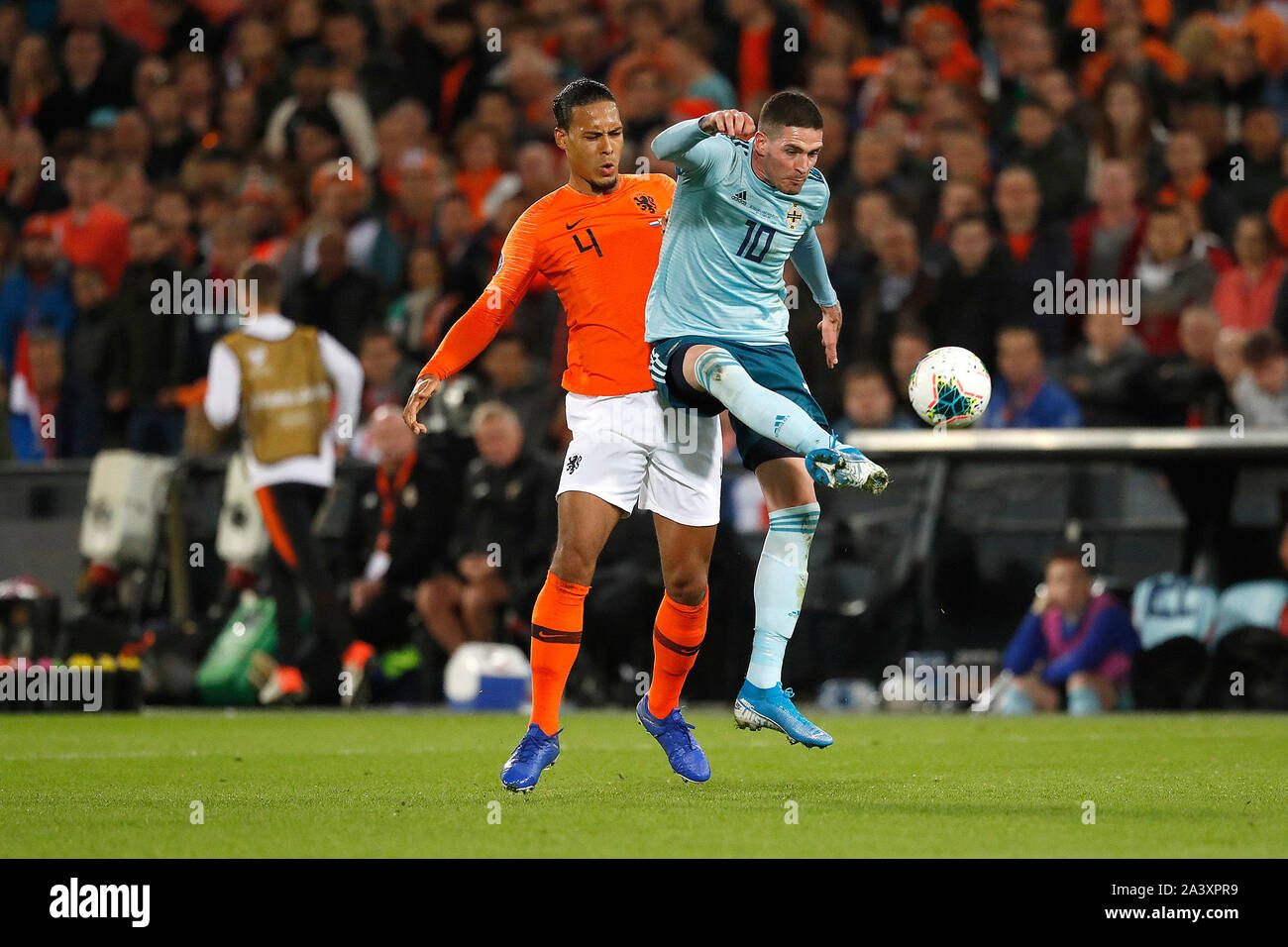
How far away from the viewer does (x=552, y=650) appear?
22.7ft

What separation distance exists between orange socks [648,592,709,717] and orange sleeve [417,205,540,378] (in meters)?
1.17

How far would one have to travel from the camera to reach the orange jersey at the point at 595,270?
7.09 metres

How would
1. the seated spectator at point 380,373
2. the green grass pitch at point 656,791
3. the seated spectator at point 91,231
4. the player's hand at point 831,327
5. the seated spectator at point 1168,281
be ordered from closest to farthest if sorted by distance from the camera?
the green grass pitch at point 656,791, the player's hand at point 831,327, the seated spectator at point 1168,281, the seated spectator at point 380,373, the seated spectator at point 91,231

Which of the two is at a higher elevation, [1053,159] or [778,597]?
[1053,159]

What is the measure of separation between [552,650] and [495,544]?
509 cm

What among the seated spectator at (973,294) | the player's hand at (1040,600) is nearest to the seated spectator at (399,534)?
the seated spectator at (973,294)

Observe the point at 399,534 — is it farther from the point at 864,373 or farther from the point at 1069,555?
the point at 1069,555

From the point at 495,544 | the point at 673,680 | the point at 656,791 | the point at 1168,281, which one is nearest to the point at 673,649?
the point at 673,680

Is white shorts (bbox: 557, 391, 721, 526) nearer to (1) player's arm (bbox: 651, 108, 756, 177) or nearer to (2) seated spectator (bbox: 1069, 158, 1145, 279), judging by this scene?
(1) player's arm (bbox: 651, 108, 756, 177)

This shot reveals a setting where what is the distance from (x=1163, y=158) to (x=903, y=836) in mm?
9032

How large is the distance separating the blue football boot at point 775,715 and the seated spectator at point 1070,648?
14.0ft

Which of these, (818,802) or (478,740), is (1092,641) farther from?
(818,802)

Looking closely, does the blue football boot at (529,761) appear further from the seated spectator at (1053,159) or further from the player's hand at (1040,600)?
the seated spectator at (1053,159)

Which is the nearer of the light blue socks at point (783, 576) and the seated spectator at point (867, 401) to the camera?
the light blue socks at point (783, 576)
